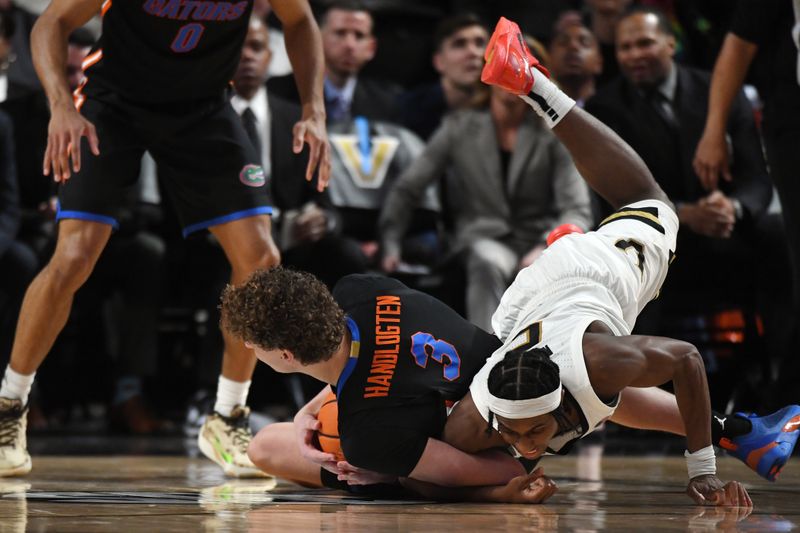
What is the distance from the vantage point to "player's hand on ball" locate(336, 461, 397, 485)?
2.80 m

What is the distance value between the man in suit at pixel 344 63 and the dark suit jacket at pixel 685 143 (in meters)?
1.38

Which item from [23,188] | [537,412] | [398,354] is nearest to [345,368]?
[398,354]

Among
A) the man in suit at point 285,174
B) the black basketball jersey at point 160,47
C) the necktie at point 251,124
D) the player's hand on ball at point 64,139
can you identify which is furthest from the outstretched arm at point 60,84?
the necktie at point 251,124

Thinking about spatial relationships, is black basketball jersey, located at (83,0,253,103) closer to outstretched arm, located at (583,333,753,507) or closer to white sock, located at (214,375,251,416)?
white sock, located at (214,375,251,416)

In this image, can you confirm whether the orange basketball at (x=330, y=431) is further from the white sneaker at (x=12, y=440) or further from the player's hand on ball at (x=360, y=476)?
the white sneaker at (x=12, y=440)

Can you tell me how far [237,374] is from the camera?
350 cm

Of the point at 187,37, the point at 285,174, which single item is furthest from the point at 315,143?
the point at 285,174

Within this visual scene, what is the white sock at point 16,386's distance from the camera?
132 inches

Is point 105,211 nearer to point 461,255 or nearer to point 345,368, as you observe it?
point 345,368

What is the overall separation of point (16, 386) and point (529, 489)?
1588mm

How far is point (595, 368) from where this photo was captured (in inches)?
96.0

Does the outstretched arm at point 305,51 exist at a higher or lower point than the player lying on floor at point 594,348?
higher

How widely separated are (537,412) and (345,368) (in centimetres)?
55

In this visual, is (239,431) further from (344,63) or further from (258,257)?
(344,63)
